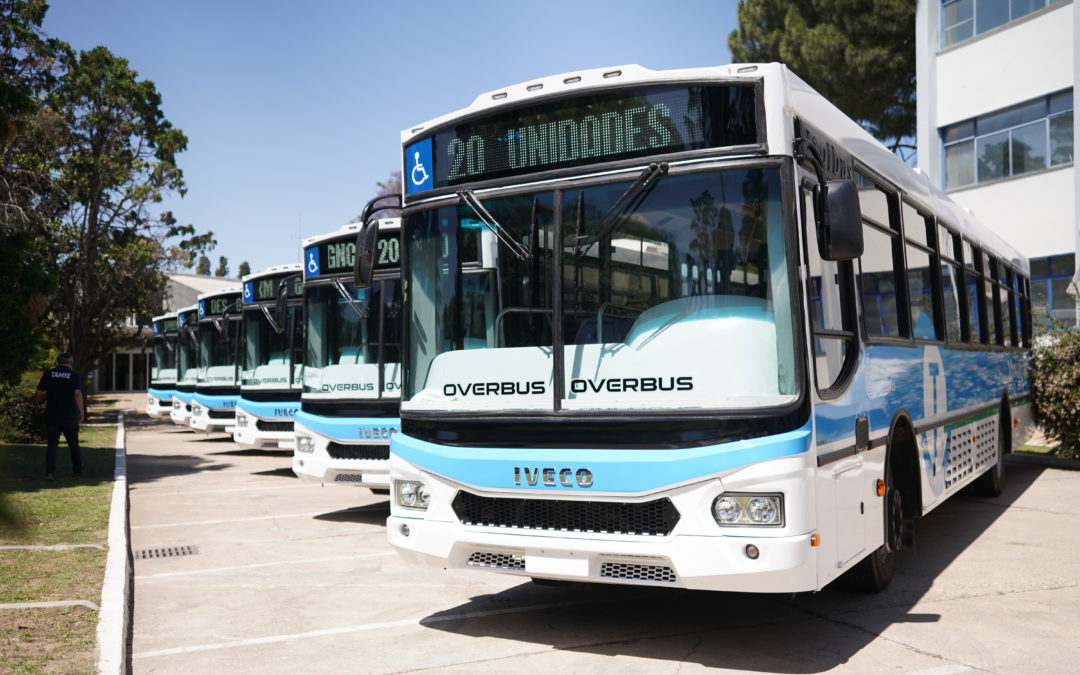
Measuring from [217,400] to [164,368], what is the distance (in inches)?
416

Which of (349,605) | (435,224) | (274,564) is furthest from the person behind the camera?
(274,564)

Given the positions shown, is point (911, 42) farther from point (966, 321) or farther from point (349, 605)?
point (349, 605)

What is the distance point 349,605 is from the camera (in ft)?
22.8

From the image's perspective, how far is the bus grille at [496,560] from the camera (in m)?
5.53

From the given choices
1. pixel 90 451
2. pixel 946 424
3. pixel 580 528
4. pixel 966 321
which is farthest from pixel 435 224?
pixel 90 451

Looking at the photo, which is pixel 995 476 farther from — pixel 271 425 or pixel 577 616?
pixel 271 425

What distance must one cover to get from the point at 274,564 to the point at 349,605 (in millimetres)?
1921

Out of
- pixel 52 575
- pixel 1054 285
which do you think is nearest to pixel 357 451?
pixel 52 575

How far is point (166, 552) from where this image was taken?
938cm

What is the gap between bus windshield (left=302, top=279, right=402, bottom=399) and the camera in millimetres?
10664

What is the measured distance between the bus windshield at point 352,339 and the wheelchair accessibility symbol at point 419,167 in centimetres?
399

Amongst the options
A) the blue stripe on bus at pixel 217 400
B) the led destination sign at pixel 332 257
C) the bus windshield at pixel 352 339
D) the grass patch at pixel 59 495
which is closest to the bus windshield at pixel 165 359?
the grass patch at pixel 59 495

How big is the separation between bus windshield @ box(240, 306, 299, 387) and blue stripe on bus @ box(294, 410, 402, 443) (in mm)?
4786

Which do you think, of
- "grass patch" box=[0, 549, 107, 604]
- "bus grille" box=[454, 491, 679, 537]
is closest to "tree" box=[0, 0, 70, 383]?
"grass patch" box=[0, 549, 107, 604]
